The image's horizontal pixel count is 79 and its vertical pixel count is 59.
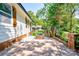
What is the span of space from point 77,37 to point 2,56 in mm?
2058

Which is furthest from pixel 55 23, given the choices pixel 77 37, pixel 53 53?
pixel 53 53

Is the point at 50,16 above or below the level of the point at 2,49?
above

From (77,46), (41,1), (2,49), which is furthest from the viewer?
(77,46)

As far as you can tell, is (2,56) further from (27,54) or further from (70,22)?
(70,22)

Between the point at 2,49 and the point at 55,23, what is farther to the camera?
the point at 55,23

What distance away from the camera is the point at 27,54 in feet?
10.6

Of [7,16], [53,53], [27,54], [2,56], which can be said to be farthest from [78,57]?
[7,16]

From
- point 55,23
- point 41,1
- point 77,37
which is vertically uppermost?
point 41,1

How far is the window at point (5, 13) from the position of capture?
3455 millimetres

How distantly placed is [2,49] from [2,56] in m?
0.51

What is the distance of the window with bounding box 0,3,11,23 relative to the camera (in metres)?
3.46

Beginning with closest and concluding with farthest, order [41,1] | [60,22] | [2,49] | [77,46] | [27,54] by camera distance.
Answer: [41,1] < [27,54] < [2,49] < [77,46] < [60,22]

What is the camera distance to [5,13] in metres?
3.77

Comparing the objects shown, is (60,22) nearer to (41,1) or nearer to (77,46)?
(77,46)
